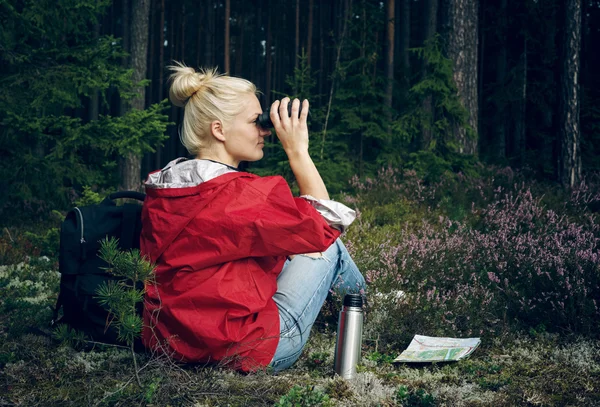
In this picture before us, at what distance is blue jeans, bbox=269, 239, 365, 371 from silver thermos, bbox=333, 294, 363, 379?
26 cm

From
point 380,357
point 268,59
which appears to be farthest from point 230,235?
point 268,59

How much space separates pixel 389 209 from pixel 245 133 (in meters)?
4.86

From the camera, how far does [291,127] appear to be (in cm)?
336

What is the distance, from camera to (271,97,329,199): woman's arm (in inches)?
131

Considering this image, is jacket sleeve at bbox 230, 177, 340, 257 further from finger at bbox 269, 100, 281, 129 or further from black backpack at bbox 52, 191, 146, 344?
black backpack at bbox 52, 191, 146, 344

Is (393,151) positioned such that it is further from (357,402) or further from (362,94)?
(357,402)

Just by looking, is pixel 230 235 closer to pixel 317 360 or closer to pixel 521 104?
pixel 317 360

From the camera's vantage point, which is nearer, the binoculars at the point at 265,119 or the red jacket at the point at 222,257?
the red jacket at the point at 222,257

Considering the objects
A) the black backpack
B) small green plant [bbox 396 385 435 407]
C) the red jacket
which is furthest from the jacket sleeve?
the black backpack

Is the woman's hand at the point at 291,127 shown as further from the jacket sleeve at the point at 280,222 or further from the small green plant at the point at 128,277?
the small green plant at the point at 128,277

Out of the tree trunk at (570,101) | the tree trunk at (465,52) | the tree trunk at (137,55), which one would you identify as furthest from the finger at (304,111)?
the tree trunk at (137,55)

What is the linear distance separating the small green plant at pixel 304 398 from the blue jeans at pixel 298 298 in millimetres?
423

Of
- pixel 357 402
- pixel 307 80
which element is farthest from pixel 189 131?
pixel 307 80

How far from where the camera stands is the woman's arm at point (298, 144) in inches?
131
